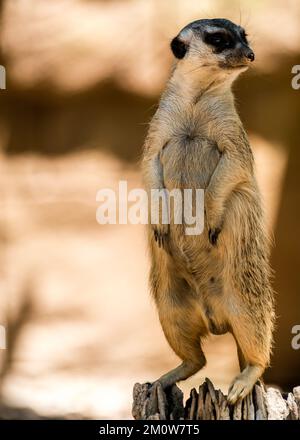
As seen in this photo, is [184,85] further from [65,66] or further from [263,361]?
[65,66]

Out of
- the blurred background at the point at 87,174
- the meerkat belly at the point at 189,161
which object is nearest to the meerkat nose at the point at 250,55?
the meerkat belly at the point at 189,161

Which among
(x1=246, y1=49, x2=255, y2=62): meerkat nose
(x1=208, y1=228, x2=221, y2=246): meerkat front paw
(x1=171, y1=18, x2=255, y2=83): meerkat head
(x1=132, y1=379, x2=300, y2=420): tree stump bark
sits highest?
(x1=171, y1=18, x2=255, y2=83): meerkat head

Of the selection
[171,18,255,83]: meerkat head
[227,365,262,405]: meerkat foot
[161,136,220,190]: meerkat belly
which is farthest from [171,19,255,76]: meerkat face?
[227,365,262,405]: meerkat foot

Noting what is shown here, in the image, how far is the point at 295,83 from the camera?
6062mm

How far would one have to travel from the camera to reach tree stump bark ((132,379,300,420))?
3.64 m

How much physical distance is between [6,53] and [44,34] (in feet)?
1.02

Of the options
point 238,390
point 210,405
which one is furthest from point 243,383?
point 210,405

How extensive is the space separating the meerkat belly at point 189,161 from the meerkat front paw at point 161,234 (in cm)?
18

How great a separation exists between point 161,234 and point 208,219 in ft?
0.73

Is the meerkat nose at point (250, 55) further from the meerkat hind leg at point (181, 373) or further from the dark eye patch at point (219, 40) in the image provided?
the meerkat hind leg at point (181, 373)

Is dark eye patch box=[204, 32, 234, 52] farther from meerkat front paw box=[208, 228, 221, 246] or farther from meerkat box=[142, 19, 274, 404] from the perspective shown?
meerkat front paw box=[208, 228, 221, 246]

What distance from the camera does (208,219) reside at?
3.75 m

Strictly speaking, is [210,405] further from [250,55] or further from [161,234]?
[250,55]

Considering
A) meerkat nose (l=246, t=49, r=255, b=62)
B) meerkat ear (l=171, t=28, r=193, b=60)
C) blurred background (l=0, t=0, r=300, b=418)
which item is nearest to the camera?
meerkat nose (l=246, t=49, r=255, b=62)
